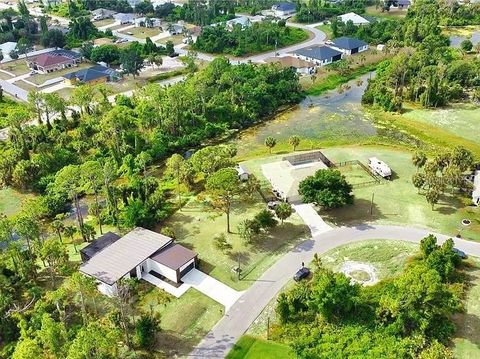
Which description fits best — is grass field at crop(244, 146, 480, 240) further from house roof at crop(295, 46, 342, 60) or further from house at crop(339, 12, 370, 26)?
house at crop(339, 12, 370, 26)

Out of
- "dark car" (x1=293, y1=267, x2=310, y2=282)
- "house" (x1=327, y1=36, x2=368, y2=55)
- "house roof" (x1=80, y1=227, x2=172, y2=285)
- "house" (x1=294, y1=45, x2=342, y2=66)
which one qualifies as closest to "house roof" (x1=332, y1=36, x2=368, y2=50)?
"house" (x1=327, y1=36, x2=368, y2=55)

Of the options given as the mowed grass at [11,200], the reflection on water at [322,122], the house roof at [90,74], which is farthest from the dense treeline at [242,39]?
the mowed grass at [11,200]

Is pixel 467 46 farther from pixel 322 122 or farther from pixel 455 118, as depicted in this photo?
pixel 322 122

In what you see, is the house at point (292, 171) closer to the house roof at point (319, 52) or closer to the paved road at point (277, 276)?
the paved road at point (277, 276)

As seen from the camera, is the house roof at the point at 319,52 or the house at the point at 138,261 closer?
the house at the point at 138,261

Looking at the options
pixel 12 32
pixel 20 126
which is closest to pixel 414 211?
pixel 20 126

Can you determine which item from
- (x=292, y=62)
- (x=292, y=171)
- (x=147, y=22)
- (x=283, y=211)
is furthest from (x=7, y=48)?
(x=283, y=211)
